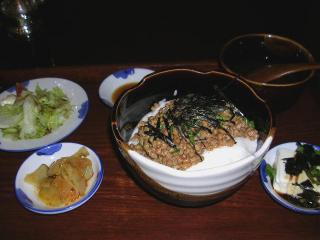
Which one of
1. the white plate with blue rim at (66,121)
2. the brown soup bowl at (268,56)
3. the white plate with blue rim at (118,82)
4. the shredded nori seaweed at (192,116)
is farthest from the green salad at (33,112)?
the brown soup bowl at (268,56)

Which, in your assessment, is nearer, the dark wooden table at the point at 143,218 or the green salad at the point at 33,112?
the dark wooden table at the point at 143,218

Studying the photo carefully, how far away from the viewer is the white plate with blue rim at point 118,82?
7.03ft

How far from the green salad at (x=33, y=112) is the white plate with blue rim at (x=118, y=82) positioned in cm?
28

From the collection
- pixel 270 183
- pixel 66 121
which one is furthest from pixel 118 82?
pixel 270 183

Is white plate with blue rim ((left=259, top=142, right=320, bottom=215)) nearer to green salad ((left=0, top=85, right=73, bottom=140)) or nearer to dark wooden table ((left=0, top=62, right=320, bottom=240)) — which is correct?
dark wooden table ((left=0, top=62, right=320, bottom=240))

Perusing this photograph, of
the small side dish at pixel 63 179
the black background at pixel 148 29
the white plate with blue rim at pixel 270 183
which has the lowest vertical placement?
the black background at pixel 148 29

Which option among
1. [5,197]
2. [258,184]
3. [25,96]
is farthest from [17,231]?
[258,184]

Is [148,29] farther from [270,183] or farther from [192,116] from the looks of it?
[270,183]

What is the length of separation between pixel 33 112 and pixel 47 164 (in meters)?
0.59

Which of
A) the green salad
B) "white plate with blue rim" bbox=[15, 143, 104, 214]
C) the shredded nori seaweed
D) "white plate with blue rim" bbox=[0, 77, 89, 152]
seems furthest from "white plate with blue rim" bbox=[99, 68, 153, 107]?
the shredded nori seaweed

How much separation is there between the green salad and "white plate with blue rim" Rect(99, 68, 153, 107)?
28 centimetres

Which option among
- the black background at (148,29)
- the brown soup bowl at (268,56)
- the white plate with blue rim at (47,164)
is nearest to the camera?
the white plate with blue rim at (47,164)

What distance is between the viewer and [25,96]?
218 centimetres

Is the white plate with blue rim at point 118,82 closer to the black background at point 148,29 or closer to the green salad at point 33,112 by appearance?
the green salad at point 33,112
